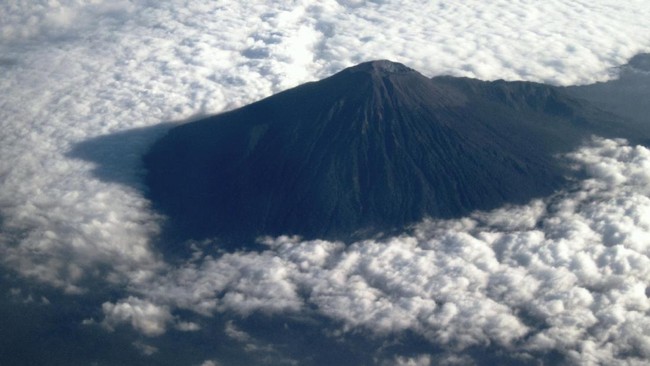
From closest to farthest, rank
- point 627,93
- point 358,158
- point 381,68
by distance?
1. point 358,158
2. point 381,68
3. point 627,93

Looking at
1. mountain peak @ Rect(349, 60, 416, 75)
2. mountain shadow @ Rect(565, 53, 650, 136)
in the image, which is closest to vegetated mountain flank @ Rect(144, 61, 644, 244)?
mountain peak @ Rect(349, 60, 416, 75)

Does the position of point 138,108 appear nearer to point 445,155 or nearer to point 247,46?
point 247,46

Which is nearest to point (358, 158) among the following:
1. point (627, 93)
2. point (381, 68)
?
point (381, 68)

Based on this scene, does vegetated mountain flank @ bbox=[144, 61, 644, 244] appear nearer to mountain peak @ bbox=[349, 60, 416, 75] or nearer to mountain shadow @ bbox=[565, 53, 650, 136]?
mountain peak @ bbox=[349, 60, 416, 75]

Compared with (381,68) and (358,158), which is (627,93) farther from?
(358,158)

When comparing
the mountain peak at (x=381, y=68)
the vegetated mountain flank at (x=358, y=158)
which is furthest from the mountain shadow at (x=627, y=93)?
the mountain peak at (x=381, y=68)

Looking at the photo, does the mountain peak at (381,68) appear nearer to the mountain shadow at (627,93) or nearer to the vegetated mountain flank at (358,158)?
the vegetated mountain flank at (358,158)

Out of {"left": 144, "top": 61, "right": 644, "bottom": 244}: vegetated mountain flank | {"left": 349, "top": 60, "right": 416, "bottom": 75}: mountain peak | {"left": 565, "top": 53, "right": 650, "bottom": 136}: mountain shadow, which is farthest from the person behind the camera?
{"left": 565, "top": 53, "right": 650, "bottom": 136}: mountain shadow

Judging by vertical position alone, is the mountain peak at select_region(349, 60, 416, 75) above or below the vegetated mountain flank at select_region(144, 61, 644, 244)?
above
